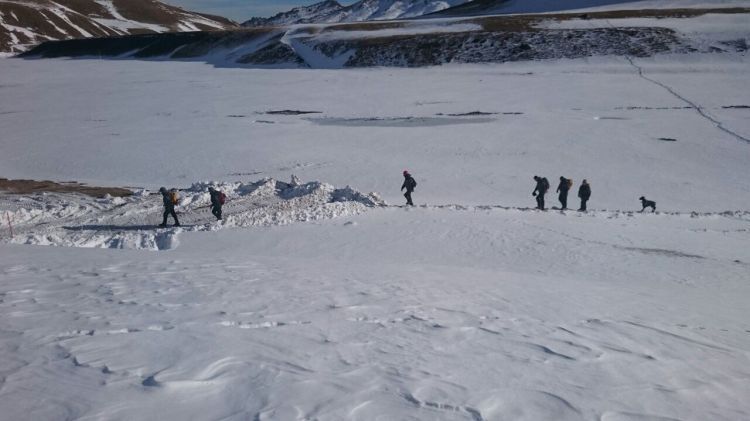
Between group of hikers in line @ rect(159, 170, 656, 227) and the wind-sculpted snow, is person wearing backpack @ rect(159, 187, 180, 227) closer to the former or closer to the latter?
group of hikers in line @ rect(159, 170, 656, 227)

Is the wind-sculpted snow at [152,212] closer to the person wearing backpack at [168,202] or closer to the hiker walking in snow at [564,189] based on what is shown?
the person wearing backpack at [168,202]

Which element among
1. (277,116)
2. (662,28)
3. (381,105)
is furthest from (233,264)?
(662,28)

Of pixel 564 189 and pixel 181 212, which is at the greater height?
pixel 564 189

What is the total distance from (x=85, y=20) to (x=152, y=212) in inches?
5446

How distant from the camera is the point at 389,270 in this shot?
9633 millimetres

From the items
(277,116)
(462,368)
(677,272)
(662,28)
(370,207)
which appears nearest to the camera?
(462,368)

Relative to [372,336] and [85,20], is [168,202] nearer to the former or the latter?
[372,336]

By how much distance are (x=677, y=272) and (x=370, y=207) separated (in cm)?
725

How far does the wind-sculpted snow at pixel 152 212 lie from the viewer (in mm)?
12727

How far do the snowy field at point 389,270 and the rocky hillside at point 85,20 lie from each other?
9791 centimetres

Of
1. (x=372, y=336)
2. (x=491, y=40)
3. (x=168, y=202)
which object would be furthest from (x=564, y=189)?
(x=491, y=40)

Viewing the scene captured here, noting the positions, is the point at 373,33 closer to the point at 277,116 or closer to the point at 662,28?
the point at 662,28

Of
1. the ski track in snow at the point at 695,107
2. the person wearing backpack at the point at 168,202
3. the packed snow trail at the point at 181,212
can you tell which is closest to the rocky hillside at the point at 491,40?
the ski track in snow at the point at 695,107

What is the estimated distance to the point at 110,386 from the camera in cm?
440
